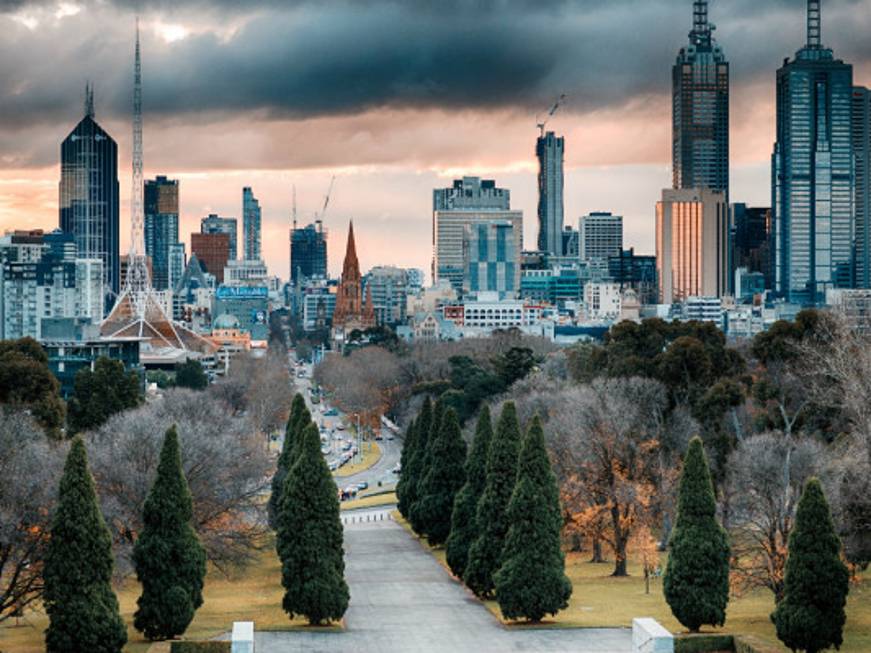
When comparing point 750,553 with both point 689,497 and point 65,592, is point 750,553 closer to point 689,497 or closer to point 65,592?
point 689,497

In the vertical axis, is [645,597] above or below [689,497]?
below

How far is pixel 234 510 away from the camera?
221ft

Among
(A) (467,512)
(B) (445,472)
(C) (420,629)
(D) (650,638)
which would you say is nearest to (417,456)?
(B) (445,472)

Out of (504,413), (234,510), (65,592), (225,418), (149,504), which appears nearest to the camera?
(65,592)

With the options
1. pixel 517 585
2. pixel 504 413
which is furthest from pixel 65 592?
pixel 504 413

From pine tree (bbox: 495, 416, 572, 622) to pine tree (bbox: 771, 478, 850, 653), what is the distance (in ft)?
32.5

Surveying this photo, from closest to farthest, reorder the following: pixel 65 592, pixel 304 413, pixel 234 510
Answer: pixel 65 592 → pixel 234 510 → pixel 304 413

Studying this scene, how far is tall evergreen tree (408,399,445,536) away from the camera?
257 feet

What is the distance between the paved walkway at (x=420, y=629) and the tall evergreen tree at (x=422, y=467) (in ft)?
26.0

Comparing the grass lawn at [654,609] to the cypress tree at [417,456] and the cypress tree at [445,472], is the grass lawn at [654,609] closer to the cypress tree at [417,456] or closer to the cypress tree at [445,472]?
the cypress tree at [445,472]

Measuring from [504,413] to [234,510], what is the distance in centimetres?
1451

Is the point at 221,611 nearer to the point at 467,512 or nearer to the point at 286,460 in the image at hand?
the point at 467,512

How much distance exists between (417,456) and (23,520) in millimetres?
40098

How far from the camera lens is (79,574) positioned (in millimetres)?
44844
